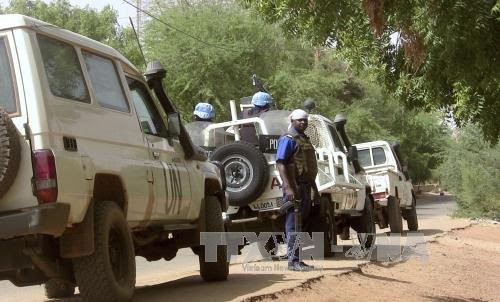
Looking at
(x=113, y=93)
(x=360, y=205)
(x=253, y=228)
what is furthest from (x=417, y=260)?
(x=113, y=93)

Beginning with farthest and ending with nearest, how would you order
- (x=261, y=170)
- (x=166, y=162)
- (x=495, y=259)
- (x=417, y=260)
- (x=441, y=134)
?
(x=441, y=134), (x=495, y=259), (x=417, y=260), (x=261, y=170), (x=166, y=162)

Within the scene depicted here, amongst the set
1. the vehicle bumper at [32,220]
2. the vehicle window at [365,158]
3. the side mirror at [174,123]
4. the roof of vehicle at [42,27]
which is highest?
the roof of vehicle at [42,27]

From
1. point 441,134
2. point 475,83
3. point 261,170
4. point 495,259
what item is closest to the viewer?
point 475,83

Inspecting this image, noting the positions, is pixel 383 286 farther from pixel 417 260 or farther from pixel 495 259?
pixel 495 259

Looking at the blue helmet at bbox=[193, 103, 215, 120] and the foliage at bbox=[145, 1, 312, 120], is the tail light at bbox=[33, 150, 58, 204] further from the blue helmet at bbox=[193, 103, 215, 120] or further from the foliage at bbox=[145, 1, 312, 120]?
the foliage at bbox=[145, 1, 312, 120]

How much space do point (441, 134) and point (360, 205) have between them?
40.1 m

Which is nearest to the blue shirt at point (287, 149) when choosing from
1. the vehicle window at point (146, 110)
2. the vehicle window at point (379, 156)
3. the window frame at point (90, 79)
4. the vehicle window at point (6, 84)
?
the vehicle window at point (146, 110)

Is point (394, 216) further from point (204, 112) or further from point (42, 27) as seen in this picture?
point (42, 27)

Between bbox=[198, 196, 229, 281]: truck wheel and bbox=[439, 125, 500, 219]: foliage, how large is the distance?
20242mm

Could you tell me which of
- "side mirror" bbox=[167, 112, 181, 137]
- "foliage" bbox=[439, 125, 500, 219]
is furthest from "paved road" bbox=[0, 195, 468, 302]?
"foliage" bbox=[439, 125, 500, 219]

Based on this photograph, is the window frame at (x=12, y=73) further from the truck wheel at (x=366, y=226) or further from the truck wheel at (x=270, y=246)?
the truck wheel at (x=366, y=226)

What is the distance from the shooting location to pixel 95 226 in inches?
240

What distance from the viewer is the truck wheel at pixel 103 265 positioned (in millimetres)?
6020

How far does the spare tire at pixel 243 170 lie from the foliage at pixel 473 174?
61.1 ft
